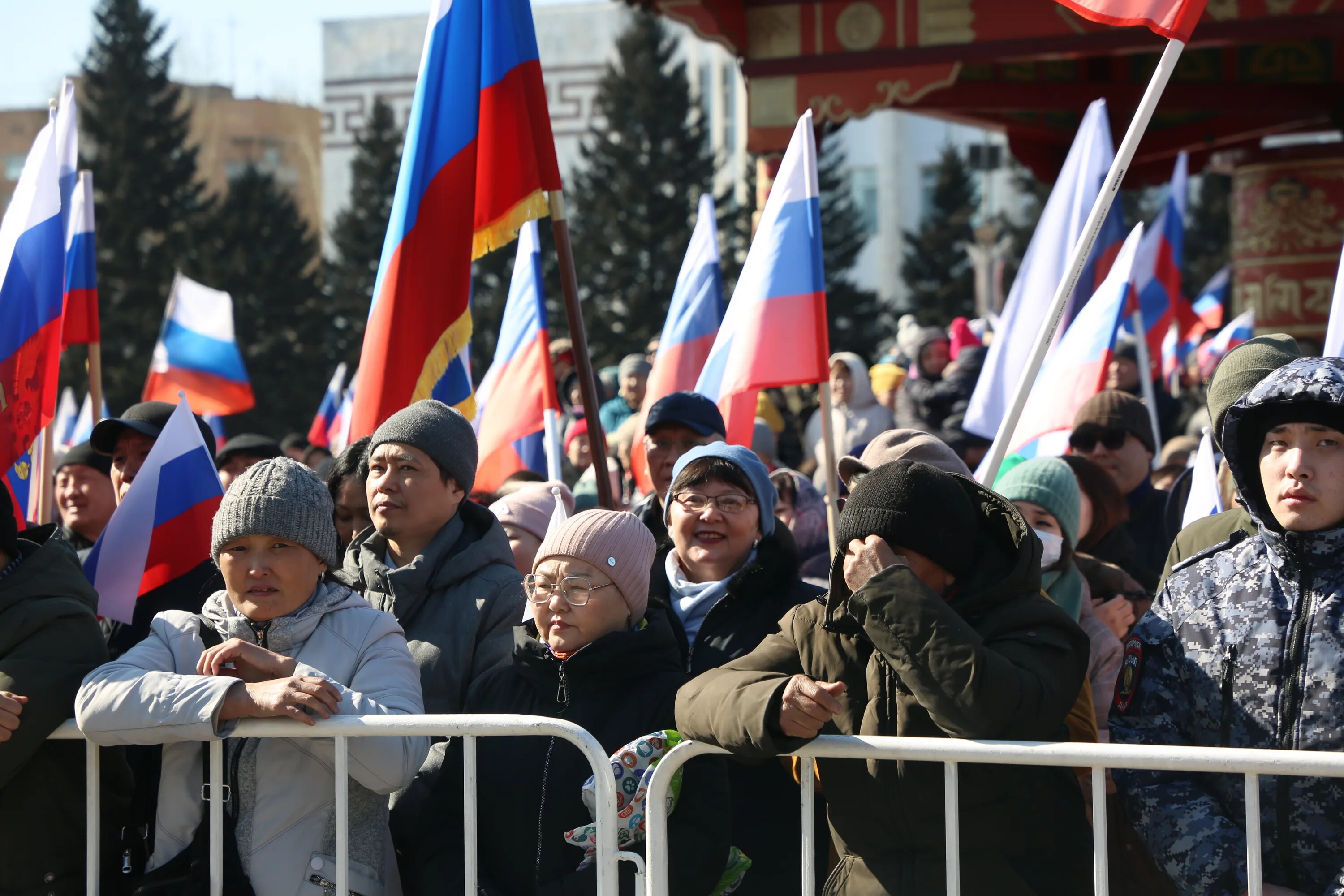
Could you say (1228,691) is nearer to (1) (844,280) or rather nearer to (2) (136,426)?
(2) (136,426)

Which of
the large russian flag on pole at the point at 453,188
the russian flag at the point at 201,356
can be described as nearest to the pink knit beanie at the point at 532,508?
the large russian flag on pole at the point at 453,188

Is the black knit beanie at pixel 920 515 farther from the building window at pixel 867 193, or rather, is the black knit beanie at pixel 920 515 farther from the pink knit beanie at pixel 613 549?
the building window at pixel 867 193

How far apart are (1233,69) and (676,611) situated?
907cm

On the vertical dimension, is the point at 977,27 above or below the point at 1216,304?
above

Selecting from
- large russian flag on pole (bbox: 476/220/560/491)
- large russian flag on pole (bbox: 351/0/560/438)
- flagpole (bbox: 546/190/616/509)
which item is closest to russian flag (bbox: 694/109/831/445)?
flagpole (bbox: 546/190/616/509)

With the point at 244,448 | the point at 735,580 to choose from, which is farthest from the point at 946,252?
the point at 735,580

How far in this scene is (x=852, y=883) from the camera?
9.24 feet

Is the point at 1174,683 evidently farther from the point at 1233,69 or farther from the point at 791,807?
the point at 1233,69

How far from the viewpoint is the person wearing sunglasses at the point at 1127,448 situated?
17.6ft

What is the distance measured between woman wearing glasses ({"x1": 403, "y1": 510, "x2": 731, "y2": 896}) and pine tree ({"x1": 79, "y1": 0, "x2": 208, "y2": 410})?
87.1 ft

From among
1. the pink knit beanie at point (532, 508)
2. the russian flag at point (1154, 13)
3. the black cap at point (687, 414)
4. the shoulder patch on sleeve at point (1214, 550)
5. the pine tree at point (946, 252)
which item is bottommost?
Result: the pink knit beanie at point (532, 508)

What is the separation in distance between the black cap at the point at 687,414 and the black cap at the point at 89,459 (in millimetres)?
1730

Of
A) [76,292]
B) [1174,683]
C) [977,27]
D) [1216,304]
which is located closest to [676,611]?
[1174,683]

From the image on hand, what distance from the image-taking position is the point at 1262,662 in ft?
8.73
